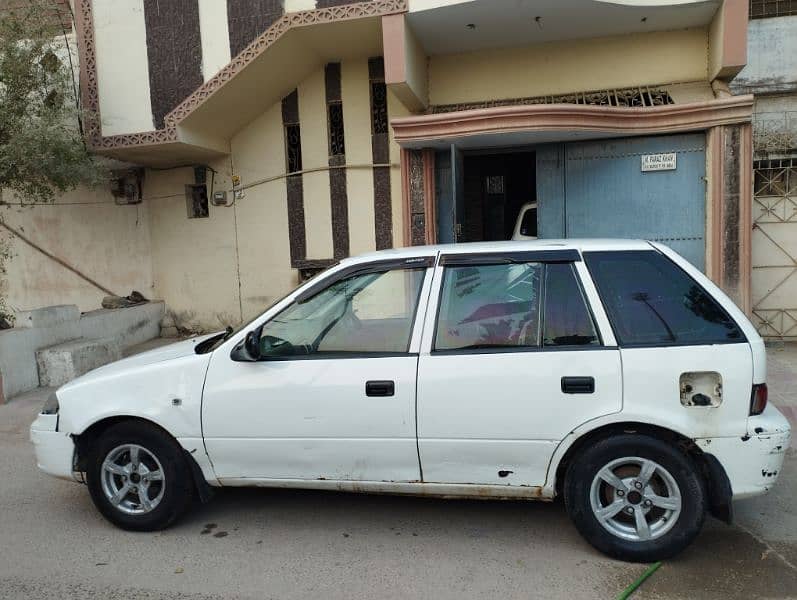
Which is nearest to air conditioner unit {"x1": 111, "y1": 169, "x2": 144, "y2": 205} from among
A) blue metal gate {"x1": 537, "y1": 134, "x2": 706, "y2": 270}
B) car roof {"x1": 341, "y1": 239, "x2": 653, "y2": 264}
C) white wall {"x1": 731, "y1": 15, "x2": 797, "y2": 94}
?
blue metal gate {"x1": 537, "y1": 134, "x2": 706, "y2": 270}

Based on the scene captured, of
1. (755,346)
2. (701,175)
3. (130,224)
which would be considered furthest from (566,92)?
(130,224)

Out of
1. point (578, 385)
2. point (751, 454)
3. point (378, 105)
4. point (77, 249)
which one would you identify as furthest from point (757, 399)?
point (77, 249)

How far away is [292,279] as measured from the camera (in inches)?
414

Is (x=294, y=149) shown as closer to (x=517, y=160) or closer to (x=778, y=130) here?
(x=517, y=160)

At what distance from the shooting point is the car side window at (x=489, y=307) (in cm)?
365

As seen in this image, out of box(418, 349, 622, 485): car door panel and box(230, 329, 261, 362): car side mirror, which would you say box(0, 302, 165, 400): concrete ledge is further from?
box(418, 349, 622, 485): car door panel

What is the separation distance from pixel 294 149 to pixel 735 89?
311 inches

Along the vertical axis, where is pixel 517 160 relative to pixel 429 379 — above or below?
above

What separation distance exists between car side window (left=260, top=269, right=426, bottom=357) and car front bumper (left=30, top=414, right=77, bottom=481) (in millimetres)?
1469

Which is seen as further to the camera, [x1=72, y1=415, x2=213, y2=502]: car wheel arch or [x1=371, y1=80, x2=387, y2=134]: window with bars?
[x1=371, y1=80, x2=387, y2=134]: window with bars

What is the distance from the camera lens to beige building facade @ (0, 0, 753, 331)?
330 inches

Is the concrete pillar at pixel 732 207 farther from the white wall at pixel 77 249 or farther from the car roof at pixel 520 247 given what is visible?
the white wall at pixel 77 249

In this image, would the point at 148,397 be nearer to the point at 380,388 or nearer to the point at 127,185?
the point at 380,388

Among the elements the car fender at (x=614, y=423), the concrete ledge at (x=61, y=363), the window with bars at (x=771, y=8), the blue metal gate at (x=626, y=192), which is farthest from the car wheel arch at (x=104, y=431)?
the window with bars at (x=771, y=8)
